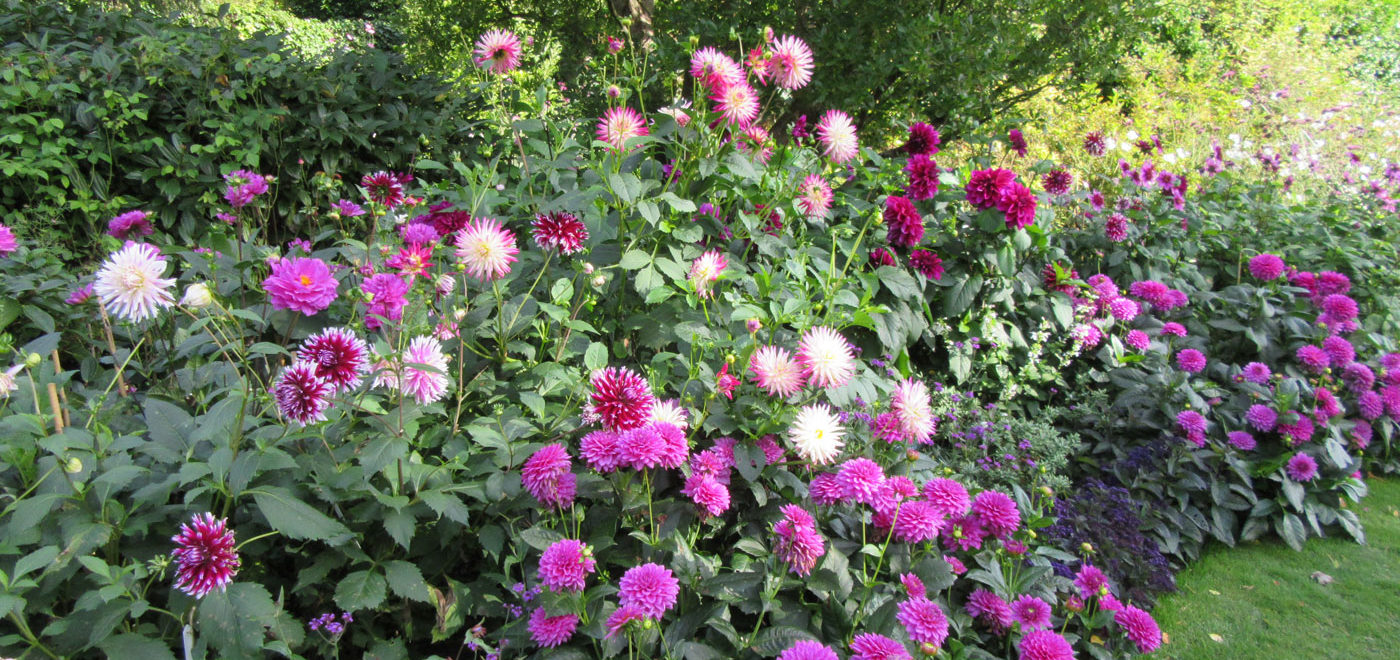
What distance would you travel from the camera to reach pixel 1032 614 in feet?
5.11

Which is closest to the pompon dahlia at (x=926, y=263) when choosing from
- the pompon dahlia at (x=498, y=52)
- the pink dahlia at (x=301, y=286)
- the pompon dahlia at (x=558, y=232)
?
the pompon dahlia at (x=558, y=232)

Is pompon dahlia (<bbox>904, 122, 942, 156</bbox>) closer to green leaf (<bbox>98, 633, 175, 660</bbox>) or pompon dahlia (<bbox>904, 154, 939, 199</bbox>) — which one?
pompon dahlia (<bbox>904, 154, 939, 199</bbox>)

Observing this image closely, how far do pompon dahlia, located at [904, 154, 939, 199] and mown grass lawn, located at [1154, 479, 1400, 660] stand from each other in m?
1.45

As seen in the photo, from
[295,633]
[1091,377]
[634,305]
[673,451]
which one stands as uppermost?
[673,451]

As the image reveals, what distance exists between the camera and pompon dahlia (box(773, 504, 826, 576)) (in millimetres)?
1360

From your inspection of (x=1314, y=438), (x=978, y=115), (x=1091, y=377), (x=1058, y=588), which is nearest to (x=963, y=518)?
(x=1058, y=588)

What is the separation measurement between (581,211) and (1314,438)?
2.70 m

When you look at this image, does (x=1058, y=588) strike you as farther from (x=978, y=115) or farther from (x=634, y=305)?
(x=978, y=115)

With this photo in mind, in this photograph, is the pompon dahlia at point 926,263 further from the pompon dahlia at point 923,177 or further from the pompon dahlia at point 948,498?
the pompon dahlia at point 948,498

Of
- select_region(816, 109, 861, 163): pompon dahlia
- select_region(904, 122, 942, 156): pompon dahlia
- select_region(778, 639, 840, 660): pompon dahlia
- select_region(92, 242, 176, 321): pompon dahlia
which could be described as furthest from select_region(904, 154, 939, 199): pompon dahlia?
select_region(92, 242, 176, 321): pompon dahlia

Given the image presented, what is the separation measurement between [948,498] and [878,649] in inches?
14.9

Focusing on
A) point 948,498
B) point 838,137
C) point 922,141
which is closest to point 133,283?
point 948,498

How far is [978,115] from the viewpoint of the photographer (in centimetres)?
433

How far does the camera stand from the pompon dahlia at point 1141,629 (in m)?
1.68
